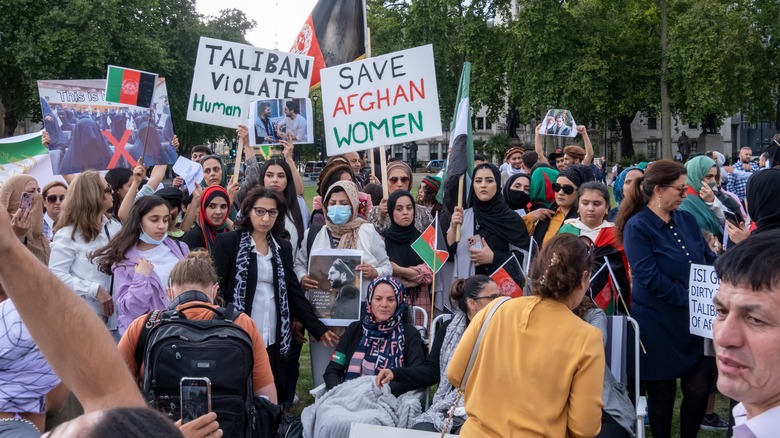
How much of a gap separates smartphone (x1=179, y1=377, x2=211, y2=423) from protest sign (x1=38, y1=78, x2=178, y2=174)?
220 inches

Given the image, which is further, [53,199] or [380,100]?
[380,100]

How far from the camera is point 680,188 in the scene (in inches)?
226

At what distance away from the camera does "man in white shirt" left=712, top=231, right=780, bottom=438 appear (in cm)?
187

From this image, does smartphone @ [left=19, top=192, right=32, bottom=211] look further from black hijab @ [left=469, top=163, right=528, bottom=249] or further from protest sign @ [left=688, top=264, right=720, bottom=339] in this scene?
protest sign @ [left=688, top=264, right=720, bottom=339]

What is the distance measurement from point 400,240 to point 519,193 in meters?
1.67

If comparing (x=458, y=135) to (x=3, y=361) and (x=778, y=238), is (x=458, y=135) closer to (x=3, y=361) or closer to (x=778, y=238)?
(x=3, y=361)

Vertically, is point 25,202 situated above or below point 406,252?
A: above

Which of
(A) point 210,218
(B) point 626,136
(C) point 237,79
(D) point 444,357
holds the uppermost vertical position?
(B) point 626,136

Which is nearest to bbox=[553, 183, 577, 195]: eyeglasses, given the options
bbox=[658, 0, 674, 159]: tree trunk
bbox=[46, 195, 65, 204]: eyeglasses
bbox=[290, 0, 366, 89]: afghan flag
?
bbox=[46, 195, 65, 204]: eyeglasses

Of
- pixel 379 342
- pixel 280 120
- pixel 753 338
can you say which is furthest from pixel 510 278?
pixel 753 338

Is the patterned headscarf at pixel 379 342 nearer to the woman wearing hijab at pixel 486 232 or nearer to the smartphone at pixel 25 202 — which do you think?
the woman wearing hijab at pixel 486 232

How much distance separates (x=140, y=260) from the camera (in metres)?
5.78

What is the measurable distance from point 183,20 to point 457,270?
4203cm

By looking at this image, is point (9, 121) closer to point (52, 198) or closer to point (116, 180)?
point (116, 180)
